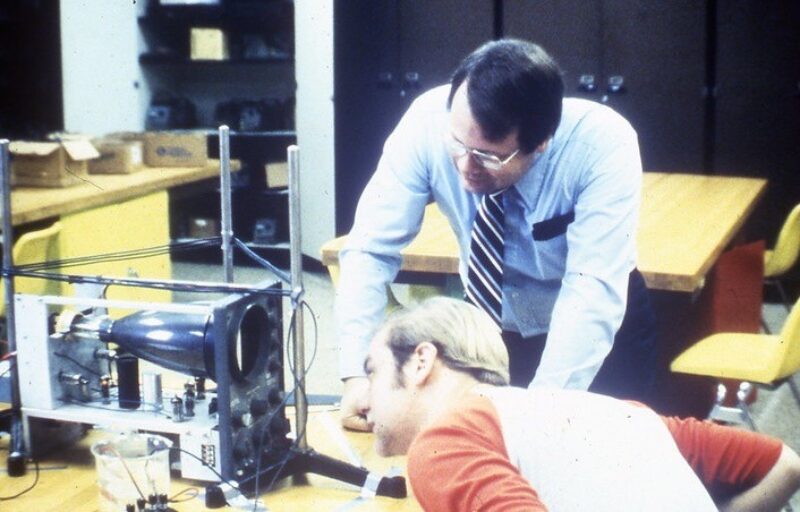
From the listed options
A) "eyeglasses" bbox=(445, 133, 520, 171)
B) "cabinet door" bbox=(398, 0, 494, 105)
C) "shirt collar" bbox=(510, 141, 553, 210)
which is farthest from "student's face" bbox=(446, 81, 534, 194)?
"cabinet door" bbox=(398, 0, 494, 105)

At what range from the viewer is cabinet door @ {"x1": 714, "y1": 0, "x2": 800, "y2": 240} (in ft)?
17.4

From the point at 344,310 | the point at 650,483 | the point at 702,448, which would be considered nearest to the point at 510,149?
the point at 344,310

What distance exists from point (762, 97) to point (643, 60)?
66 centimetres

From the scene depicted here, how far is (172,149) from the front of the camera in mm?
4703

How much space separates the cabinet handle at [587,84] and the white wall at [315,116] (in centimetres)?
142

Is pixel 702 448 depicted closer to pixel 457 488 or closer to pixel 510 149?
pixel 457 488

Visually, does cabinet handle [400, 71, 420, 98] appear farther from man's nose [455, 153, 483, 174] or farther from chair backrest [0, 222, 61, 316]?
man's nose [455, 153, 483, 174]

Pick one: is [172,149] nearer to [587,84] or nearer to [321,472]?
[587,84]

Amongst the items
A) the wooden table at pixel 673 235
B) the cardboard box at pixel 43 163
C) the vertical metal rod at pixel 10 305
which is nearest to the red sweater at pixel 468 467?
the vertical metal rod at pixel 10 305

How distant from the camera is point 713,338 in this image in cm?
302

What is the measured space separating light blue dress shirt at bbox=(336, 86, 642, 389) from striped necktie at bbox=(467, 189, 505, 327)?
2 centimetres

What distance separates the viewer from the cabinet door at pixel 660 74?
216 inches

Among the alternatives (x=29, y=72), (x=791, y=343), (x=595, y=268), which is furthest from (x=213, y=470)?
(x=29, y=72)

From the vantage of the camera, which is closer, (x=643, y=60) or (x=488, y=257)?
(x=488, y=257)
